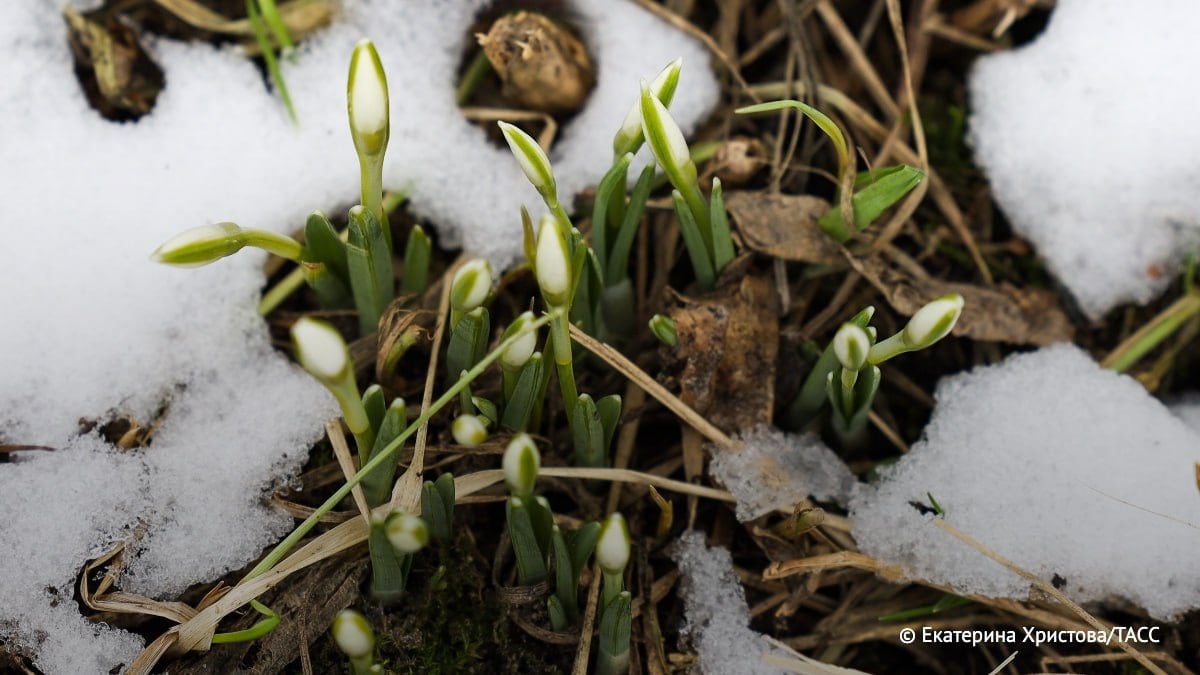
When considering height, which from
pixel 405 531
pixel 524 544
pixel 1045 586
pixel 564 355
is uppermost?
pixel 564 355

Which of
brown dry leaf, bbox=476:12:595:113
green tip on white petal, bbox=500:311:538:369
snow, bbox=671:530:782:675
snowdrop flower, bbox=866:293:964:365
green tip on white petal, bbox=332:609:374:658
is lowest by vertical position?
snow, bbox=671:530:782:675

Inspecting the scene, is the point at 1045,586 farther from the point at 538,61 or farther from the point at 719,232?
the point at 538,61

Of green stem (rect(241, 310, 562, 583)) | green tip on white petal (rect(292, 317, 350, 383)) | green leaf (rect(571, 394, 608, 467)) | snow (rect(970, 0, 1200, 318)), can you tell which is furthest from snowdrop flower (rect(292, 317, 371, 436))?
snow (rect(970, 0, 1200, 318))

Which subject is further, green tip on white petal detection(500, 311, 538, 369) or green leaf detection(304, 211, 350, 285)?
green leaf detection(304, 211, 350, 285)

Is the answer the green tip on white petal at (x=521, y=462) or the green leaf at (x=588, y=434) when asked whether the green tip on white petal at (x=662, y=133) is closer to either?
the green leaf at (x=588, y=434)

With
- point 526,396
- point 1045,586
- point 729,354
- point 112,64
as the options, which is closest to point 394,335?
point 526,396

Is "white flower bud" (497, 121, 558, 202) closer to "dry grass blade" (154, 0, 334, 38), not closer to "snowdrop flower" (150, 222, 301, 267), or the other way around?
"snowdrop flower" (150, 222, 301, 267)

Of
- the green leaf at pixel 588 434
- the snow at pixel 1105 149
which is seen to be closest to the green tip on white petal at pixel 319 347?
the green leaf at pixel 588 434
